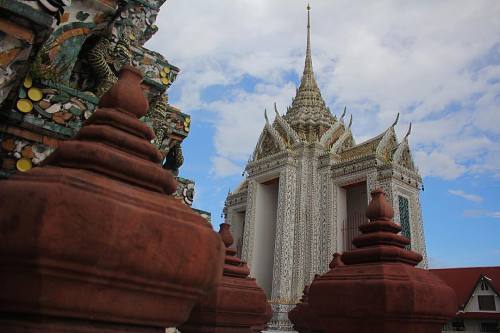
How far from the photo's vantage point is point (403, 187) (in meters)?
14.2

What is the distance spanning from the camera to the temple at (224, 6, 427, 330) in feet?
46.7

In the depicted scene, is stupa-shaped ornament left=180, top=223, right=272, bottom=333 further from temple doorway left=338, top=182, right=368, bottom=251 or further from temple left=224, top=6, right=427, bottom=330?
temple doorway left=338, top=182, right=368, bottom=251

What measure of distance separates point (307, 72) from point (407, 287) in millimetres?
18949

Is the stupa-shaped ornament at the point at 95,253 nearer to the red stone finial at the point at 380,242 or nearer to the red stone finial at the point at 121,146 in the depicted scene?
the red stone finial at the point at 121,146

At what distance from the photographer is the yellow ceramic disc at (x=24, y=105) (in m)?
3.03

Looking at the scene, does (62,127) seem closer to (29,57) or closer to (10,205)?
(29,57)

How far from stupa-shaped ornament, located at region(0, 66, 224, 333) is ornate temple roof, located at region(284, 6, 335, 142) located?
1584 centimetres

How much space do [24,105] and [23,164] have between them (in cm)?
43

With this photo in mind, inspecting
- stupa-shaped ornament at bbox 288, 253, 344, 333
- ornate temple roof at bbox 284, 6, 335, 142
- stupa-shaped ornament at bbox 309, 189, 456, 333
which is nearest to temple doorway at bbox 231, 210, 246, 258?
ornate temple roof at bbox 284, 6, 335, 142

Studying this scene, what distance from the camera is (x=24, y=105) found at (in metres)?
3.05

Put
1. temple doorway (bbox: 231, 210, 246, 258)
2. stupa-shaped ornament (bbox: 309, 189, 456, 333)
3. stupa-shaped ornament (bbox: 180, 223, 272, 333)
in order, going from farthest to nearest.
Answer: temple doorway (bbox: 231, 210, 246, 258) < stupa-shaped ornament (bbox: 180, 223, 272, 333) < stupa-shaped ornament (bbox: 309, 189, 456, 333)

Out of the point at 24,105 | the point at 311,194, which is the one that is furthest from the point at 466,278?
the point at 24,105

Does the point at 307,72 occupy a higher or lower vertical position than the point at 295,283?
higher

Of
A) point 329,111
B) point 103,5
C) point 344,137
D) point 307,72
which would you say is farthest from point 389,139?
point 103,5
